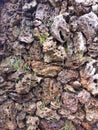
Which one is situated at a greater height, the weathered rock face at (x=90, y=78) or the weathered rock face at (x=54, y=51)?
the weathered rock face at (x=54, y=51)

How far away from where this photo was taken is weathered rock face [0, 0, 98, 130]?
3209 millimetres

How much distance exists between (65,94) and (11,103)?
2.37ft

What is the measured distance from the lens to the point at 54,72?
3322 millimetres

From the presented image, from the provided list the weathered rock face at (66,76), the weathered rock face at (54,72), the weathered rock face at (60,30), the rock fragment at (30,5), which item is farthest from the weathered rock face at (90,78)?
the rock fragment at (30,5)

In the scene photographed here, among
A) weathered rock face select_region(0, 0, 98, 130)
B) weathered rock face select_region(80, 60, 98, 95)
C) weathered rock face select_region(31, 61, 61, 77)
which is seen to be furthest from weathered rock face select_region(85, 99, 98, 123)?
weathered rock face select_region(31, 61, 61, 77)

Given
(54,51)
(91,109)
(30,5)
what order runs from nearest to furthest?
(91,109) < (54,51) < (30,5)

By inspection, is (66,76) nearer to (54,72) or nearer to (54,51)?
(54,72)

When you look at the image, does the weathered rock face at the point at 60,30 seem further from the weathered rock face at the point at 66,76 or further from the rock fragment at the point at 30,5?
the rock fragment at the point at 30,5

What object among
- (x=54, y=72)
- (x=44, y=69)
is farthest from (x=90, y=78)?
(x=44, y=69)

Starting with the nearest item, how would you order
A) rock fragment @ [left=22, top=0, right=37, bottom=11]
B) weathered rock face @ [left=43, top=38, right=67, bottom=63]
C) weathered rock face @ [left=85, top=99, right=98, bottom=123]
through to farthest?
weathered rock face @ [left=85, top=99, right=98, bottom=123] → weathered rock face @ [left=43, top=38, right=67, bottom=63] → rock fragment @ [left=22, top=0, right=37, bottom=11]

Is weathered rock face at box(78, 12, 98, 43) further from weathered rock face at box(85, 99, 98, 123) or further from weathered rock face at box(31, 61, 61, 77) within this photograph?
weathered rock face at box(85, 99, 98, 123)

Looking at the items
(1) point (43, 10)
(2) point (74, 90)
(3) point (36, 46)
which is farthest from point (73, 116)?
(1) point (43, 10)

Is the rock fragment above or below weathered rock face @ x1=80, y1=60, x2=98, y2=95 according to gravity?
above

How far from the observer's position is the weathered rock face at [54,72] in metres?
A: 3.21
